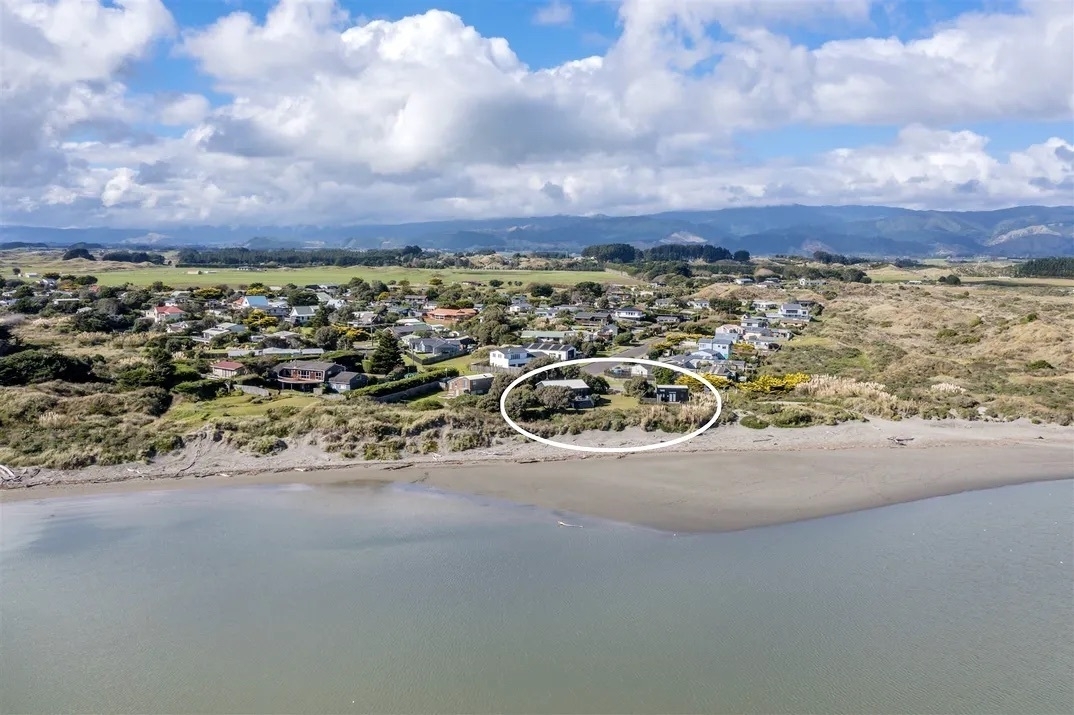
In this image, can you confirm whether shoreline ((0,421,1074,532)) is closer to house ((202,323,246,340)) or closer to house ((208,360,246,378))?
house ((208,360,246,378))

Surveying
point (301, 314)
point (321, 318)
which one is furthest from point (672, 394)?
point (301, 314)

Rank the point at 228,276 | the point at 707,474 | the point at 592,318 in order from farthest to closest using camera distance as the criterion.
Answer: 1. the point at 228,276
2. the point at 592,318
3. the point at 707,474

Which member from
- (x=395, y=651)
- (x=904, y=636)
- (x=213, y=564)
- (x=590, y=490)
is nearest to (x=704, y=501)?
(x=590, y=490)

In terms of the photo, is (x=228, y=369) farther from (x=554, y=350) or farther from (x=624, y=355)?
(x=624, y=355)

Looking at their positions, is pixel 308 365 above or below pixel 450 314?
below

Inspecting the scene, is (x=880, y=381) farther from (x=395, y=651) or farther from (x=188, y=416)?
(x=188, y=416)

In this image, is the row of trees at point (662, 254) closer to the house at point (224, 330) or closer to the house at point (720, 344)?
the house at point (720, 344)
